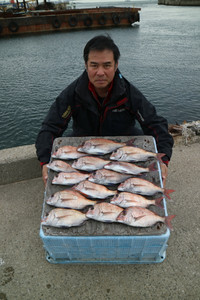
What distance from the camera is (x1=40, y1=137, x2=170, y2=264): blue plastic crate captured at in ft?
6.80

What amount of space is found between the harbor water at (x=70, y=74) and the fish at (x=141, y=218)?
8527 millimetres

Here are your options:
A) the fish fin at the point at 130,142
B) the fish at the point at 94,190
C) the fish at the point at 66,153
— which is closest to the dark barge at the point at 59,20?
the fish at the point at 66,153

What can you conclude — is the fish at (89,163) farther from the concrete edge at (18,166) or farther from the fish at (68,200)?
the concrete edge at (18,166)

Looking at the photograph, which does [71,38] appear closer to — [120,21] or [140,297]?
[120,21]

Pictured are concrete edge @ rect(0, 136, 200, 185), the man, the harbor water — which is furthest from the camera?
the harbor water

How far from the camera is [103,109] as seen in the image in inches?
135

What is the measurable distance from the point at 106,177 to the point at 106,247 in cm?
75

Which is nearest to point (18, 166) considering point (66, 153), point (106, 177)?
point (66, 153)

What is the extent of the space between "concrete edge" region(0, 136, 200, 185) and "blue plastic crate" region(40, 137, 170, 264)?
62.8 inches

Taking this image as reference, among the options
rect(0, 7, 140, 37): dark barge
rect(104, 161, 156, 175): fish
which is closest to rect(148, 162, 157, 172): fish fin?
rect(104, 161, 156, 175): fish

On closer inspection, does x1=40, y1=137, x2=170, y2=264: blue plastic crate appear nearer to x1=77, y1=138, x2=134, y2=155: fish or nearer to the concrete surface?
the concrete surface

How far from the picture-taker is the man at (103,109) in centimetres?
318

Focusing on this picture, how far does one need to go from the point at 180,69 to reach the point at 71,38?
23.5 meters

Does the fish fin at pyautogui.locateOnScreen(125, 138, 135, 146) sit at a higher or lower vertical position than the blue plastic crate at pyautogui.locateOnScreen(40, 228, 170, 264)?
higher
